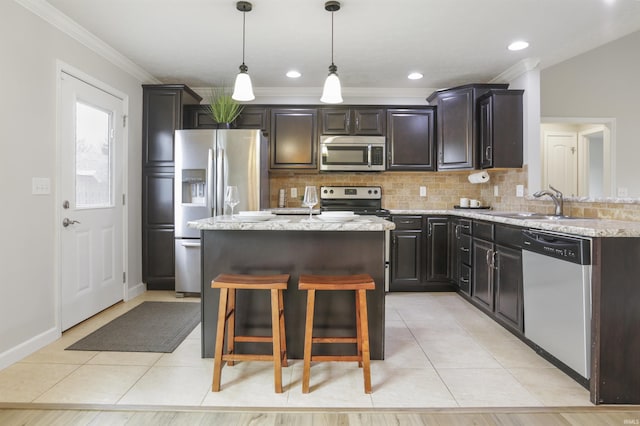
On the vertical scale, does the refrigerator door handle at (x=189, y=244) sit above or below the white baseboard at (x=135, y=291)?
above

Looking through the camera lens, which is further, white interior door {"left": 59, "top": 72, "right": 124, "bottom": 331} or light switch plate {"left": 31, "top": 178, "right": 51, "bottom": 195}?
white interior door {"left": 59, "top": 72, "right": 124, "bottom": 331}

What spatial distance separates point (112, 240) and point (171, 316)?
995mm

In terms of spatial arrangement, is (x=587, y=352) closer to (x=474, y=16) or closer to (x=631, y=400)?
(x=631, y=400)

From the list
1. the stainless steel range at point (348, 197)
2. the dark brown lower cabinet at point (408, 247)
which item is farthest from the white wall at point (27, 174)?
the dark brown lower cabinet at point (408, 247)

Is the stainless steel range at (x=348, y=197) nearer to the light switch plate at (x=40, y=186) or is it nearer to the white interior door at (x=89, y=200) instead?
the white interior door at (x=89, y=200)

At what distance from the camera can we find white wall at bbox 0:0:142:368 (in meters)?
2.27

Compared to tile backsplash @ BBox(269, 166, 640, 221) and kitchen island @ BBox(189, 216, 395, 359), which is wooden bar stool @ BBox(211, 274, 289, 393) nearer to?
kitchen island @ BBox(189, 216, 395, 359)

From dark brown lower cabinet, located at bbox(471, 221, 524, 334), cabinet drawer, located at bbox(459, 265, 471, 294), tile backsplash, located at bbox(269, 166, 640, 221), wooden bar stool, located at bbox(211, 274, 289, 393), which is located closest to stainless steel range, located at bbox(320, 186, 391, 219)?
tile backsplash, located at bbox(269, 166, 640, 221)

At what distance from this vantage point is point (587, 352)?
1.92m

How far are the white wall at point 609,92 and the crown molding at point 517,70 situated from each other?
31 centimetres

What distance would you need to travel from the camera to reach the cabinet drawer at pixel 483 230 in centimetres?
312

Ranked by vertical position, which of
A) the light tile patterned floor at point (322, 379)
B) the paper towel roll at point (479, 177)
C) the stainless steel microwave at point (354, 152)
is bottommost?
the light tile patterned floor at point (322, 379)

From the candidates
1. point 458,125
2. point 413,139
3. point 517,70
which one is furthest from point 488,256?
point 517,70

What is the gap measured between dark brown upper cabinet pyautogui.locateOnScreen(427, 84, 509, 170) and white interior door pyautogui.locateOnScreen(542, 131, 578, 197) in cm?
72
